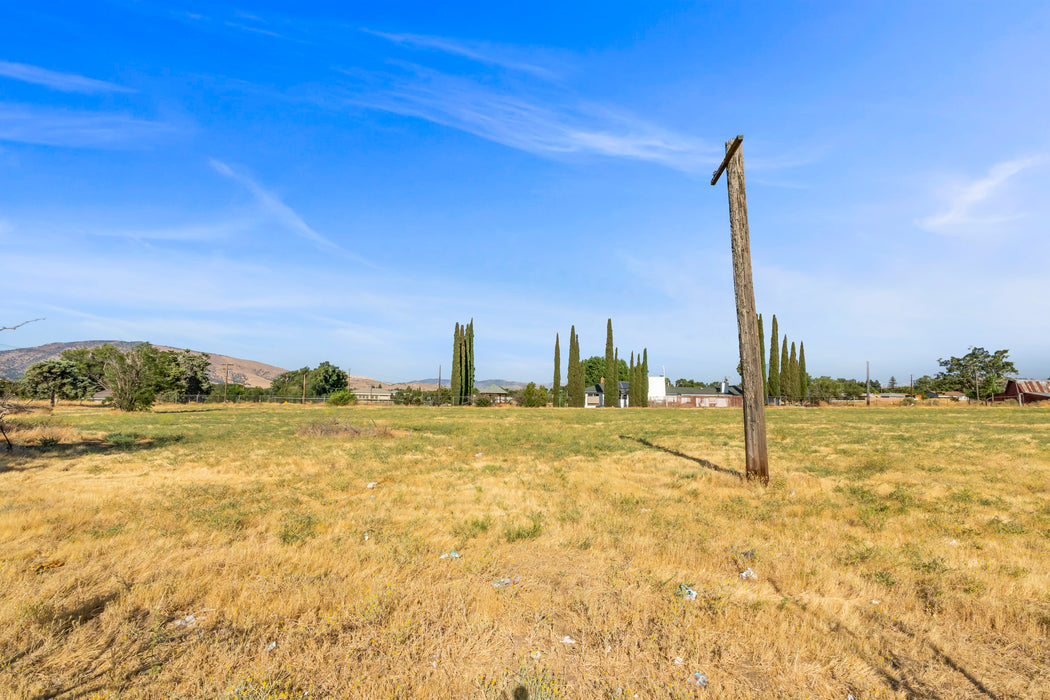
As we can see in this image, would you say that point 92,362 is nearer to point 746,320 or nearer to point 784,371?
point 746,320

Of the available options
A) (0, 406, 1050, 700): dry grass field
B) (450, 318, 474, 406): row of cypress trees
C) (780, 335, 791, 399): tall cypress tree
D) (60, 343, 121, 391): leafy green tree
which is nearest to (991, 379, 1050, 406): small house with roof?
(780, 335, 791, 399): tall cypress tree

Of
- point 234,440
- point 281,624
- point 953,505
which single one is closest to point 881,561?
point 953,505

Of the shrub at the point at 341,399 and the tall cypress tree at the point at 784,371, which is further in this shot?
the tall cypress tree at the point at 784,371

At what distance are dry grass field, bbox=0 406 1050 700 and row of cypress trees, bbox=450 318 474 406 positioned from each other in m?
53.2

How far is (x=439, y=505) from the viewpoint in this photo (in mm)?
8227

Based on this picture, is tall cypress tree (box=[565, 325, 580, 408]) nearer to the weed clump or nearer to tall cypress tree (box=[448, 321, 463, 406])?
tall cypress tree (box=[448, 321, 463, 406])

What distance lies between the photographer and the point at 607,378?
68688 millimetres

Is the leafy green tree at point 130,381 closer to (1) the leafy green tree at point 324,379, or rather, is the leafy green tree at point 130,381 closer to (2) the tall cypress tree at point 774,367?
(1) the leafy green tree at point 324,379

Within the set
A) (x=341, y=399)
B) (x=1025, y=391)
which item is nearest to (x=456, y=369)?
(x=341, y=399)

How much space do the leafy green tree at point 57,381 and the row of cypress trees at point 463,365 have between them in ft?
156

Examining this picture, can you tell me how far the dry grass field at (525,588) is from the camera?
127 inches

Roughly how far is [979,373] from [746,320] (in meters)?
97.8

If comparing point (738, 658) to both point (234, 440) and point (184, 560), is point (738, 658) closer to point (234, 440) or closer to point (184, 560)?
point (184, 560)

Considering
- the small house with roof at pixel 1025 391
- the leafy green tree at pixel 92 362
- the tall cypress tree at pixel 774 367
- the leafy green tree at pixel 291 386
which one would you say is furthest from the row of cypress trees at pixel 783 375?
the leafy green tree at pixel 92 362
